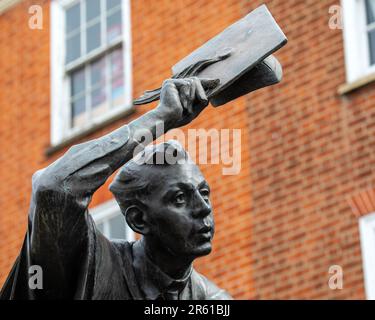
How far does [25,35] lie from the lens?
22266mm

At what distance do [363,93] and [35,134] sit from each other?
5562 millimetres

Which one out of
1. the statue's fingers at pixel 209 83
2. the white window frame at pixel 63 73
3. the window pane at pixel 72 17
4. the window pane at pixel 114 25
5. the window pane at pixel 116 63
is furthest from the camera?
the window pane at pixel 72 17

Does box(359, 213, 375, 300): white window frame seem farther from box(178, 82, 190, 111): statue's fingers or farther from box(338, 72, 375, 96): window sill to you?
box(178, 82, 190, 111): statue's fingers

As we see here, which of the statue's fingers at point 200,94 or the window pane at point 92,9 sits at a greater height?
the window pane at point 92,9

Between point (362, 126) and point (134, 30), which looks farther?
point (134, 30)

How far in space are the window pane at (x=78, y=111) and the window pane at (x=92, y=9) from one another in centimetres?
104

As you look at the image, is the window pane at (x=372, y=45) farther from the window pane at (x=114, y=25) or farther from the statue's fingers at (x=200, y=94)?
the statue's fingers at (x=200, y=94)

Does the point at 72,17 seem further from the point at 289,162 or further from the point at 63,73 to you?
the point at 289,162

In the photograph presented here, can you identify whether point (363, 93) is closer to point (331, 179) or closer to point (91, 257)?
point (331, 179)

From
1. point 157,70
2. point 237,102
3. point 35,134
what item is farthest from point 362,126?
point 35,134

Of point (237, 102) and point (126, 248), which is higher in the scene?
point (237, 102)

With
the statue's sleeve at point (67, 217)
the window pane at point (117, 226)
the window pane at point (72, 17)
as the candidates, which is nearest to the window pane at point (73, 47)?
the window pane at point (72, 17)

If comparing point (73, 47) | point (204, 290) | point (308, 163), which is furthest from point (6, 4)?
point (204, 290)

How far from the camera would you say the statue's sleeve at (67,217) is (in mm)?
6883
